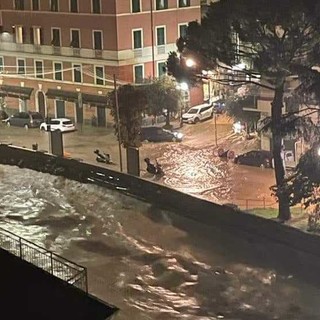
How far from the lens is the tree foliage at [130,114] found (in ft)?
103

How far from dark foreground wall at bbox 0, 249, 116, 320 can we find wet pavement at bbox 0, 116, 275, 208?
9.46m

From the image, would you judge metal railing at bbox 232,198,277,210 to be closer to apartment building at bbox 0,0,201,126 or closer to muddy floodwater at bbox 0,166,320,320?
muddy floodwater at bbox 0,166,320,320

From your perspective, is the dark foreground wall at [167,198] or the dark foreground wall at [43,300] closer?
the dark foreground wall at [43,300]

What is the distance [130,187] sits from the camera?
27672 mm

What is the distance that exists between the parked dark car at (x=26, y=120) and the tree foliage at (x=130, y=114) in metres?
8.42

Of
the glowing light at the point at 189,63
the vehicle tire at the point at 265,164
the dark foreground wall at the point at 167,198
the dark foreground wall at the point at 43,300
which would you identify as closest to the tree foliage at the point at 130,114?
the dark foreground wall at the point at 167,198

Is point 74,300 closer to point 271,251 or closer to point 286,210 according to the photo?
point 271,251

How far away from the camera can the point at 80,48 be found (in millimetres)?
38875

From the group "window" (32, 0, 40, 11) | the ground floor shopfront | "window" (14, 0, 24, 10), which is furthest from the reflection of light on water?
"window" (14, 0, 24, 10)

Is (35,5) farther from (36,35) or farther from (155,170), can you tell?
(155,170)

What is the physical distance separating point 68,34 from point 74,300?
924 inches

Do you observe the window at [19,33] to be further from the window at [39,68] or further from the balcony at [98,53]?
the balcony at [98,53]

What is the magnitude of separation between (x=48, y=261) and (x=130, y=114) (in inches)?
466

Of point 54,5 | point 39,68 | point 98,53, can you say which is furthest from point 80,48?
point 39,68
